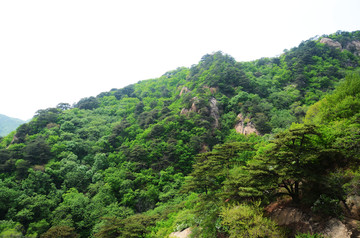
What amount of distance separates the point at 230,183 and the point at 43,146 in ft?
124

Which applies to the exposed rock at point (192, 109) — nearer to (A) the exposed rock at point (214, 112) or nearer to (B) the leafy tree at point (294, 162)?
(A) the exposed rock at point (214, 112)

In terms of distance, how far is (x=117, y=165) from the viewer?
115 feet

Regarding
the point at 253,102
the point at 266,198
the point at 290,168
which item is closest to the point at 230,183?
the point at 266,198

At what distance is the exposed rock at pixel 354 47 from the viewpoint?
55.5m

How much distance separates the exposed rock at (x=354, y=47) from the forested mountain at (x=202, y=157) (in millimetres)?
262

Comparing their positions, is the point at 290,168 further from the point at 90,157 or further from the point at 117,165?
the point at 90,157

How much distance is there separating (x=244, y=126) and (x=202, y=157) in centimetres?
2367

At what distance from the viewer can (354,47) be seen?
186 feet

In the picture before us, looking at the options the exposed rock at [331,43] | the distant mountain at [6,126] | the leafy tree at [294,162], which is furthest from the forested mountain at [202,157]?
the distant mountain at [6,126]

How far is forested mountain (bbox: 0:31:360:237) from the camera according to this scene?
11.2 m

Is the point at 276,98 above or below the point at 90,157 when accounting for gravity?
above

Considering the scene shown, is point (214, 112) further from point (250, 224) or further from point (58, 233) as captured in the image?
point (58, 233)

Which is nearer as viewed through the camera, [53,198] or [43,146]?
[53,198]

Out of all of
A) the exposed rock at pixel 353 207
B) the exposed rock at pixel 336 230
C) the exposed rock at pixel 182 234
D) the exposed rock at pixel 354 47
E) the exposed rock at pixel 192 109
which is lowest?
the exposed rock at pixel 182 234
